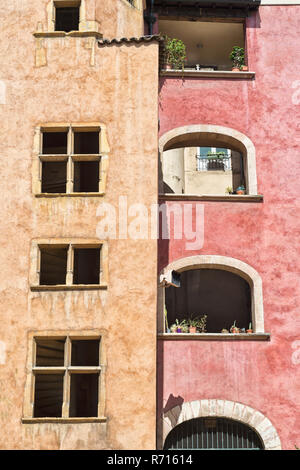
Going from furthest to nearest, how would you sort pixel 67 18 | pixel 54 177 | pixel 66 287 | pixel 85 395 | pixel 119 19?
1. pixel 85 395
2. pixel 67 18
3. pixel 119 19
4. pixel 54 177
5. pixel 66 287

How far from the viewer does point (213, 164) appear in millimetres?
30812

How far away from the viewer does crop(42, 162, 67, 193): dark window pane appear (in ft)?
68.0

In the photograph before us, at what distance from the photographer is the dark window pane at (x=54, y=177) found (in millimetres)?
20734

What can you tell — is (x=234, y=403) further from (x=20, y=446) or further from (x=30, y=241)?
(x=30, y=241)

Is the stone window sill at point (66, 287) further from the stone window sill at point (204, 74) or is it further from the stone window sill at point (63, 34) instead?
the stone window sill at point (204, 74)

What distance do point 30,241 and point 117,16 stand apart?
25.7 ft

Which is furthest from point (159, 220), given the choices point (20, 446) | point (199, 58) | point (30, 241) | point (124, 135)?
point (199, 58)

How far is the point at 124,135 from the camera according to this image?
19078 mm

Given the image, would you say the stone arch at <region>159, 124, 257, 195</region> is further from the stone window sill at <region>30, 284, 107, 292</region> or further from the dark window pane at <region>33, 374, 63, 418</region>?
the dark window pane at <region>33, 374, 63, 418</region>

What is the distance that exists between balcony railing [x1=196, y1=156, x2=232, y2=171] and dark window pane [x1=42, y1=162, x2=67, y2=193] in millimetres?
11008

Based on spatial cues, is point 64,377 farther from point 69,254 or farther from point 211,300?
point 211,300

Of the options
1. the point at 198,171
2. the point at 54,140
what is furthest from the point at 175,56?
the point at 198,171

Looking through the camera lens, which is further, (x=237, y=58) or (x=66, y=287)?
(x=237, y=58)

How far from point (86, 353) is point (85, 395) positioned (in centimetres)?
136
